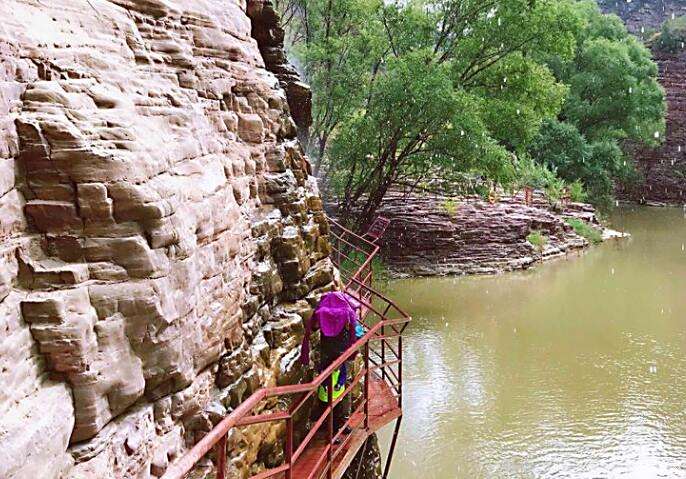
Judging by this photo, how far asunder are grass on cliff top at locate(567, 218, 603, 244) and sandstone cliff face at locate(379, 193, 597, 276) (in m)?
1.88

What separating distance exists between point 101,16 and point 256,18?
3.69 metres

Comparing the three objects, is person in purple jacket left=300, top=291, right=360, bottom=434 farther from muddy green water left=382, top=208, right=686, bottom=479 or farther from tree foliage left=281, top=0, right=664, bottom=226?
tree foliage left=281, top=0, right=664, bottom=226

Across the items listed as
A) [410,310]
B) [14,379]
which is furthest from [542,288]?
[14,379]

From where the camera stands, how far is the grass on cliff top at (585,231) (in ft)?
75.0

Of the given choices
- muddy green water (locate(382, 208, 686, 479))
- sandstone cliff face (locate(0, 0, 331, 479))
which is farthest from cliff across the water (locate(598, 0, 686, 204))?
sandstone cliff face (locate(0, 0, 331, 479))

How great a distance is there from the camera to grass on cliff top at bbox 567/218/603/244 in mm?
22859

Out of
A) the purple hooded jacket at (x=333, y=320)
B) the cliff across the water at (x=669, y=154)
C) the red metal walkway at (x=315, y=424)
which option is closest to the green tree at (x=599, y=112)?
the cliff across the water at (x=669, y=154)

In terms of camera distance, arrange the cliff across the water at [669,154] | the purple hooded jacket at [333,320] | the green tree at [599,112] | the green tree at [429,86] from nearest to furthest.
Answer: the purple hooded jacket at [333,320] < the green tree at [429,86] < the green tree at [599,112] < the cliff across the water at [669,154]

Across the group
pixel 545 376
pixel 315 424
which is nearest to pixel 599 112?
pixel 545 376

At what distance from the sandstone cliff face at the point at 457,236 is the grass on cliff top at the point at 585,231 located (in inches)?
74.1

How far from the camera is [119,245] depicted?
331cm

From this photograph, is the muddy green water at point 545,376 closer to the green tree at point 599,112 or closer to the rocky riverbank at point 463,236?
the rocky riverbank at point 463,236

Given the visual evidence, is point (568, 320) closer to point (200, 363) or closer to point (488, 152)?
point (488, 152)

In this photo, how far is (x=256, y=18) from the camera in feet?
24.1
